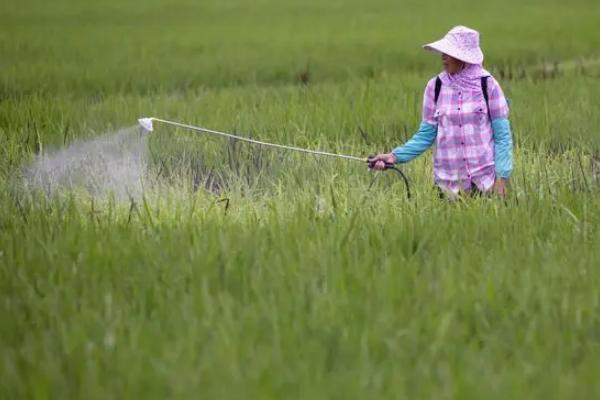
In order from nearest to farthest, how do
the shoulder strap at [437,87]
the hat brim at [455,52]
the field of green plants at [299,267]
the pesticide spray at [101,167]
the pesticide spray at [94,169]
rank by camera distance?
the field of green plants at [299,267] < the hat brim at [455,52] < the shoulder strap at [437,87] < the pesticide spray at [101,167] < the pesticide spray at [94,169]

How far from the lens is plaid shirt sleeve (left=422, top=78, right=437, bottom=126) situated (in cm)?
438

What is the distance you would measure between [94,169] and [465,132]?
1.62 meters

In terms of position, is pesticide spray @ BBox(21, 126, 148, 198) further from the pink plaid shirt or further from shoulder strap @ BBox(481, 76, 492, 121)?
shoulder strap @ BBox(481, 76, 492, 121)

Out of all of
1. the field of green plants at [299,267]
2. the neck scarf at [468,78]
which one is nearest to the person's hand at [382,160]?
the field of green plants at [299,267]

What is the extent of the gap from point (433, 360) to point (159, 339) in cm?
60

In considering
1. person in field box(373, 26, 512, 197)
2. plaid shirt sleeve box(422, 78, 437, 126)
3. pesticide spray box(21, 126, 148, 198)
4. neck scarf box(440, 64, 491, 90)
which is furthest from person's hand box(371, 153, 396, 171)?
pesticide spray box(21, 126, 148, 198)

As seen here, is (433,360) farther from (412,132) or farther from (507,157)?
(412,132)

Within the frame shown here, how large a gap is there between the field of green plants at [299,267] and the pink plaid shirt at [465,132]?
0.15 meters

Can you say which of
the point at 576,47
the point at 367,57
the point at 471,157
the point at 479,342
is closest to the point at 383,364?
the point at 479,342

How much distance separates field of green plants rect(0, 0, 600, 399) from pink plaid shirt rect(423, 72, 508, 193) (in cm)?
15

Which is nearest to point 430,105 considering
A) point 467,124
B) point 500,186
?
point 467,124

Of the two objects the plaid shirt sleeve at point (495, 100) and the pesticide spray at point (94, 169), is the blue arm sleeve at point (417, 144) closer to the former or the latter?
the plaid shirt sleeve at point (495, 100)

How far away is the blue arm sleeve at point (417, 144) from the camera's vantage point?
4387 mm

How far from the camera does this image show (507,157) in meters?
4.28
